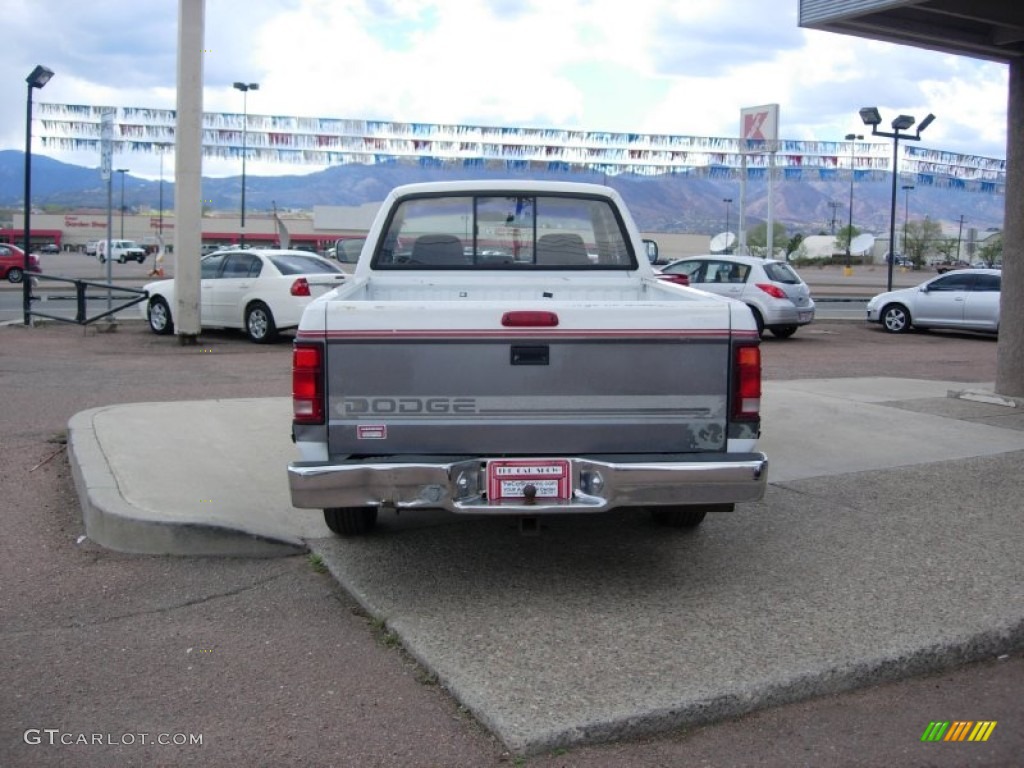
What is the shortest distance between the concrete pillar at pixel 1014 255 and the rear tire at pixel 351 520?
23.1ft

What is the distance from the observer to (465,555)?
18.8 ft

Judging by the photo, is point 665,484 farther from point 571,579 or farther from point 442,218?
point 442,218

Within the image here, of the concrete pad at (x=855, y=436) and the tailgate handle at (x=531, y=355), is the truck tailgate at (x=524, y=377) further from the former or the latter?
the concrete pad at (x=855, y=436)

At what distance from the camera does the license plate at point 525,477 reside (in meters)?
4.66

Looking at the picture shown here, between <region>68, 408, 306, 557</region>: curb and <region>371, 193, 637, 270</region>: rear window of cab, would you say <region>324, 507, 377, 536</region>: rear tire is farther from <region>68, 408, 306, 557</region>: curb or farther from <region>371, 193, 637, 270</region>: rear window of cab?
<region>371, 193, 637, 270</region>: rear window of cab

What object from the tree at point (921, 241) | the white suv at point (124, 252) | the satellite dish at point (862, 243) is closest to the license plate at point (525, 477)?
the white suv at point (124, 252)

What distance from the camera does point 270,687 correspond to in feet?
13.7

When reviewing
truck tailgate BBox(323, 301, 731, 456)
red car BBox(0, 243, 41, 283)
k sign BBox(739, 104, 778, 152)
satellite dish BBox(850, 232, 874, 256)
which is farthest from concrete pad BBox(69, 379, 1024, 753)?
satellite dish BBox(850, 232, 874, 256)

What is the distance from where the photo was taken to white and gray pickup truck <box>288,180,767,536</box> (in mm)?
4629

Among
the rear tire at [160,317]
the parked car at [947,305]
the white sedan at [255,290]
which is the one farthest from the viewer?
the parked car at [947,305]

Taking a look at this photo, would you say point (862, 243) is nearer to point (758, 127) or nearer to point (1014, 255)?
point (758, 127)

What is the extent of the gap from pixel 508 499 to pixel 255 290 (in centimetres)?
1275

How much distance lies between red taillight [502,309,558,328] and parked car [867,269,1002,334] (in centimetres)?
1737

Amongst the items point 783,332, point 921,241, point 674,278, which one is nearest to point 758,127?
point 783,332
